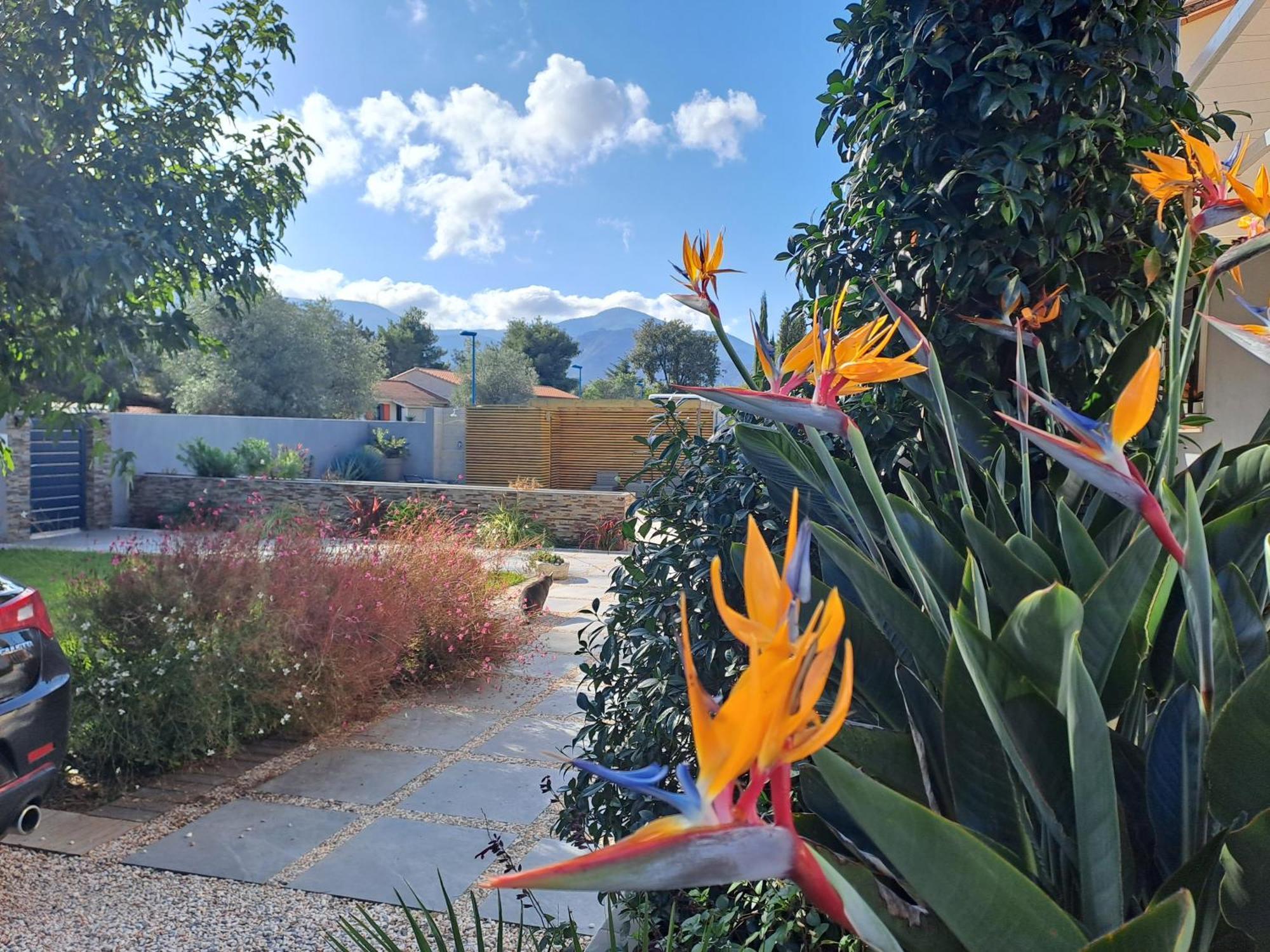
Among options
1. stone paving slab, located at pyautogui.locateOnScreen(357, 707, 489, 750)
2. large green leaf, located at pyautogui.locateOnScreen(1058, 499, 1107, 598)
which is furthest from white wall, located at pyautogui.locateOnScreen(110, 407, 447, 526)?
large green leaf, located at pyautogui.locateOnScreen(1058, 499, 1107, 598)

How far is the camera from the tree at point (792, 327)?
2.18 metres

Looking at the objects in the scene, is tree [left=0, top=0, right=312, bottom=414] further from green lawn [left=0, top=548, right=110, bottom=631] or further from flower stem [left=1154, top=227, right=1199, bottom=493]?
flower stem [left=1154, top=227, right=1199, bottom=493]

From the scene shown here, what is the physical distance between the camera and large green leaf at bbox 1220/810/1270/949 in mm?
658

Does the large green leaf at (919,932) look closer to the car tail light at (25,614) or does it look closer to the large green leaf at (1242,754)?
the large green leaf at (1242,754)

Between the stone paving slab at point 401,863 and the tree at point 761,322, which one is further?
the stone paving slab at point 401,863

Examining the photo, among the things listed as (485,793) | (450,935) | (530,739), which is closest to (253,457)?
(530,739)

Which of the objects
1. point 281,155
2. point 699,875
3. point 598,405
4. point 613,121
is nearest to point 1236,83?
point 281,155

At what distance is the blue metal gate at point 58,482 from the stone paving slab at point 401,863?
1015cm

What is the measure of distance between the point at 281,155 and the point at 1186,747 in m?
4.91

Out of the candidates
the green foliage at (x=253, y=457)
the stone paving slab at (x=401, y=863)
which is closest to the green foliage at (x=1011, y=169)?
the stone paving slab at (x=401, y=863)

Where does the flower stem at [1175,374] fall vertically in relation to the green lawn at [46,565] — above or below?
above

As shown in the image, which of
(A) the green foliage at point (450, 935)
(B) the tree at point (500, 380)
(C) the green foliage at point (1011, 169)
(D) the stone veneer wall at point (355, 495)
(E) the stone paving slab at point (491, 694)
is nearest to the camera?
(A) the green foliage at point (450, 935)

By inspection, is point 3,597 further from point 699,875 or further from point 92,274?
point 699,875

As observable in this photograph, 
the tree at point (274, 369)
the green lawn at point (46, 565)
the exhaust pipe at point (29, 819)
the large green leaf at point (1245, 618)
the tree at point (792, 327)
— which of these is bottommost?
the green lawn at point (46, 565)
